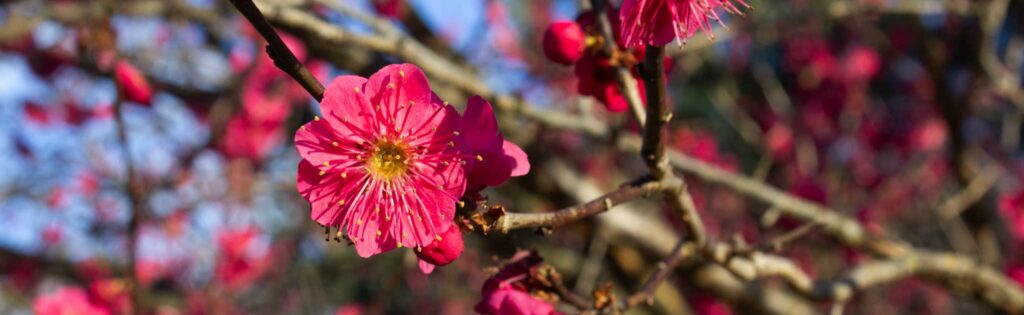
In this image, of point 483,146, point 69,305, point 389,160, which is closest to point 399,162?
point 389,160

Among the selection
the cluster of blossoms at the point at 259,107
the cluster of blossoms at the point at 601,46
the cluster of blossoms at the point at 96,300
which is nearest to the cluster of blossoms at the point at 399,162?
the cluster of blossoms at the point at 601,46

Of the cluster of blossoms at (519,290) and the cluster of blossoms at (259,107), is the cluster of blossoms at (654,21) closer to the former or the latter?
the cluster of blossoms at (519,290)

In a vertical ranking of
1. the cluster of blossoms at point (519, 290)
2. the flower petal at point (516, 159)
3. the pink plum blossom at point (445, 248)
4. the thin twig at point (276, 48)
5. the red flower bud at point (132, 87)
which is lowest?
the red flower bud at point (132, 87)

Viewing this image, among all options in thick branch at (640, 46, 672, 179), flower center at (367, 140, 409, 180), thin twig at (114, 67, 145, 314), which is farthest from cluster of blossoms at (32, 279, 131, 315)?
thick branch at (640, 46, 672, 179)

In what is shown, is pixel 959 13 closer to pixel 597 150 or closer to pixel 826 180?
pixel 826 180

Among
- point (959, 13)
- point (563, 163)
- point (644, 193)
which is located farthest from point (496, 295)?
point (959, 13)

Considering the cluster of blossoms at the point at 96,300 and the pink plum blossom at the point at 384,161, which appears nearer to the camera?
the pink plum blossom at the point at 384,161

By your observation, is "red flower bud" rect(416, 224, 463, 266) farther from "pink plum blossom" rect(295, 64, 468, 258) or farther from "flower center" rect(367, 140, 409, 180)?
"flower center" rect(367, 140, 409, 180)
